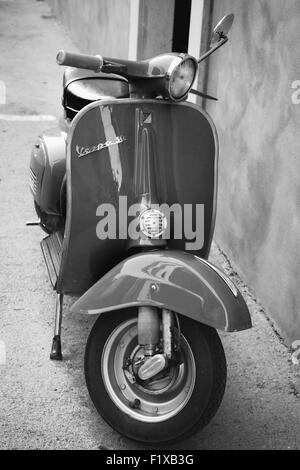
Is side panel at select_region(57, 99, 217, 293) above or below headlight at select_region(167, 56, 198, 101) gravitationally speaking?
below

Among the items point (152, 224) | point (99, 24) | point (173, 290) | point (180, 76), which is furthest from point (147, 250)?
point (99, 24)

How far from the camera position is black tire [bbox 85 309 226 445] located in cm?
269

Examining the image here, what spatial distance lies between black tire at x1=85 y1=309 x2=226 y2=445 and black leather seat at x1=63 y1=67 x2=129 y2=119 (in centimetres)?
111

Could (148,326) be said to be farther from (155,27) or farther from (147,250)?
(155,27)

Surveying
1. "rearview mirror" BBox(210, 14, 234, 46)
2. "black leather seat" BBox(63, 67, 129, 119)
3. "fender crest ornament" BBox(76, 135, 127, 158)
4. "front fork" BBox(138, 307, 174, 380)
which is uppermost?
"rearview mirror" BBox(210, 14, 234, 46)

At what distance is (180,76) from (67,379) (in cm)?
140

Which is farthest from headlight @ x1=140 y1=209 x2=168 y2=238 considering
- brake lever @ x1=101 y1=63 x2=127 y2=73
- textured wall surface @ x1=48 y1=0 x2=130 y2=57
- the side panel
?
textured wall surface @ x1=48 y1=0 x2=130 y2=57

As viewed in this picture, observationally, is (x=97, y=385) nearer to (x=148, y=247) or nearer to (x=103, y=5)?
(x=148, y=247)

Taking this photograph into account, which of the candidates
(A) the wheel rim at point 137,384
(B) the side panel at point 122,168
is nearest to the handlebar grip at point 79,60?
(B) the side panel at point 122,168

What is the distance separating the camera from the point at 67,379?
3207mm

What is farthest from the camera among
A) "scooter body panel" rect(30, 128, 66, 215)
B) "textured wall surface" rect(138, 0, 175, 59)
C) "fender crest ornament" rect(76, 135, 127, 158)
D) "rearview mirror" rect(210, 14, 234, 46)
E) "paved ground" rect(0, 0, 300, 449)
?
"textured wall surface" rect(138, 0, 175, 59)

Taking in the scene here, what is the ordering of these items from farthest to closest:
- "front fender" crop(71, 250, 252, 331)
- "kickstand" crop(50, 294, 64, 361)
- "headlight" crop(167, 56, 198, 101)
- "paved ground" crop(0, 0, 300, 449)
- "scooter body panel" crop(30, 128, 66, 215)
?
"scooter body panel" crop(30, 128, 66, 215) → "kickstand" crop(50, 294, 64, 361) → "paved ground" crop(0, 0, 300, 449) → "headlight" crop(167, 56, 198, 101) → "front fender" crop(71, 250, 252, 331)

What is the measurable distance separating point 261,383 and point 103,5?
4.86 metres

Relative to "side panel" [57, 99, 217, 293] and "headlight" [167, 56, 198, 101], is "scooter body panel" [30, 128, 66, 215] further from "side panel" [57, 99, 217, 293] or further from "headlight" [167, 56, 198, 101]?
"headlight" [167, 56, 198, 101]
